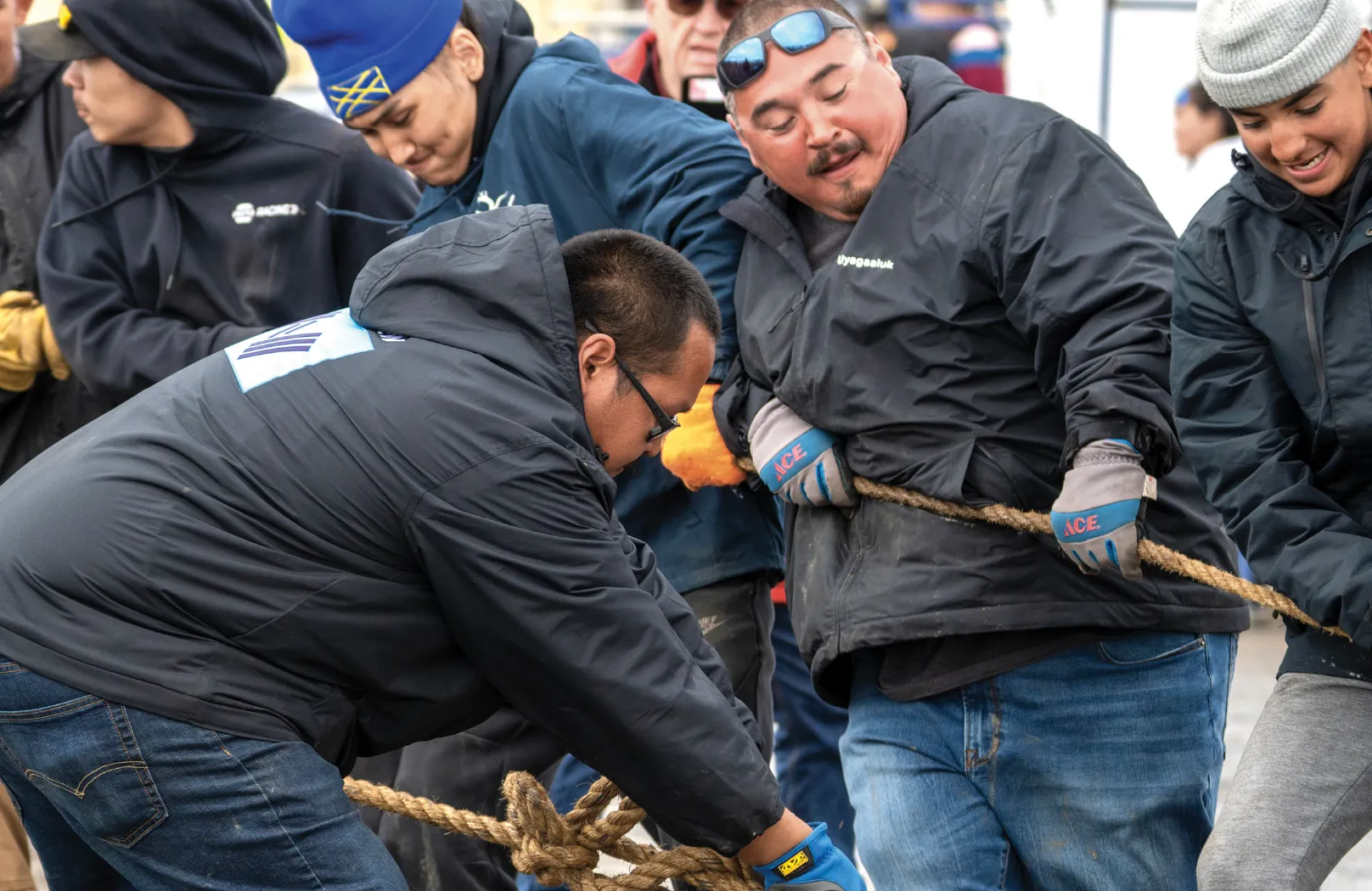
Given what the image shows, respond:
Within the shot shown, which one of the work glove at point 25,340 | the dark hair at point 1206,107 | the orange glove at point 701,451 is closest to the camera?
the orange glove at point 701,451

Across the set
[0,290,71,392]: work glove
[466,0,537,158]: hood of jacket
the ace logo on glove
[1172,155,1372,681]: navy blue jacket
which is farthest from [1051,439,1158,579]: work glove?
[0,290,71,392]: work glove

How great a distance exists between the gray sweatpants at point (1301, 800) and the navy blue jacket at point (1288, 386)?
8cm

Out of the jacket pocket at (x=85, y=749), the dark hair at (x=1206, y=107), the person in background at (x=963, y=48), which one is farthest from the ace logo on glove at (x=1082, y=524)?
the person in background at (x=963, y=48)

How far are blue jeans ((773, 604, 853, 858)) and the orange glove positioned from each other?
0.86 metres

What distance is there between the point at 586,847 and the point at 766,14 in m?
1.54

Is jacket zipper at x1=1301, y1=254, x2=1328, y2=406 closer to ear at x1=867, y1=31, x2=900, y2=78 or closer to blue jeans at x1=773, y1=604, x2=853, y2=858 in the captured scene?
ear at x1=867, y1=31, x2=900, y2=78

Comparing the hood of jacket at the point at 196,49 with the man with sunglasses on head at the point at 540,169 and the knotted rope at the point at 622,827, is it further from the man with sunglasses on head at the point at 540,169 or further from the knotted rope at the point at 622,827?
the knotted rope at the point at 622,827

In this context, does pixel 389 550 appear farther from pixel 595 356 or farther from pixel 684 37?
pixel 684 37

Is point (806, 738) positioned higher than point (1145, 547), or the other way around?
point (1145, 547)

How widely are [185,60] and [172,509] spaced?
1891 mm

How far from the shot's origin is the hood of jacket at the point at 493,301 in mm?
2527

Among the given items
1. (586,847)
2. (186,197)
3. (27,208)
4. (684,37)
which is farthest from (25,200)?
(586,847)

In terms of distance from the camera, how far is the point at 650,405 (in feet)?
8.99

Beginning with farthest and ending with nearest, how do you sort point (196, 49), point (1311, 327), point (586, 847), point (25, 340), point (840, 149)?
point (25, 340)
point (196, 49)
point (840, 149)
point (586, 847)
point (1311, 327)
